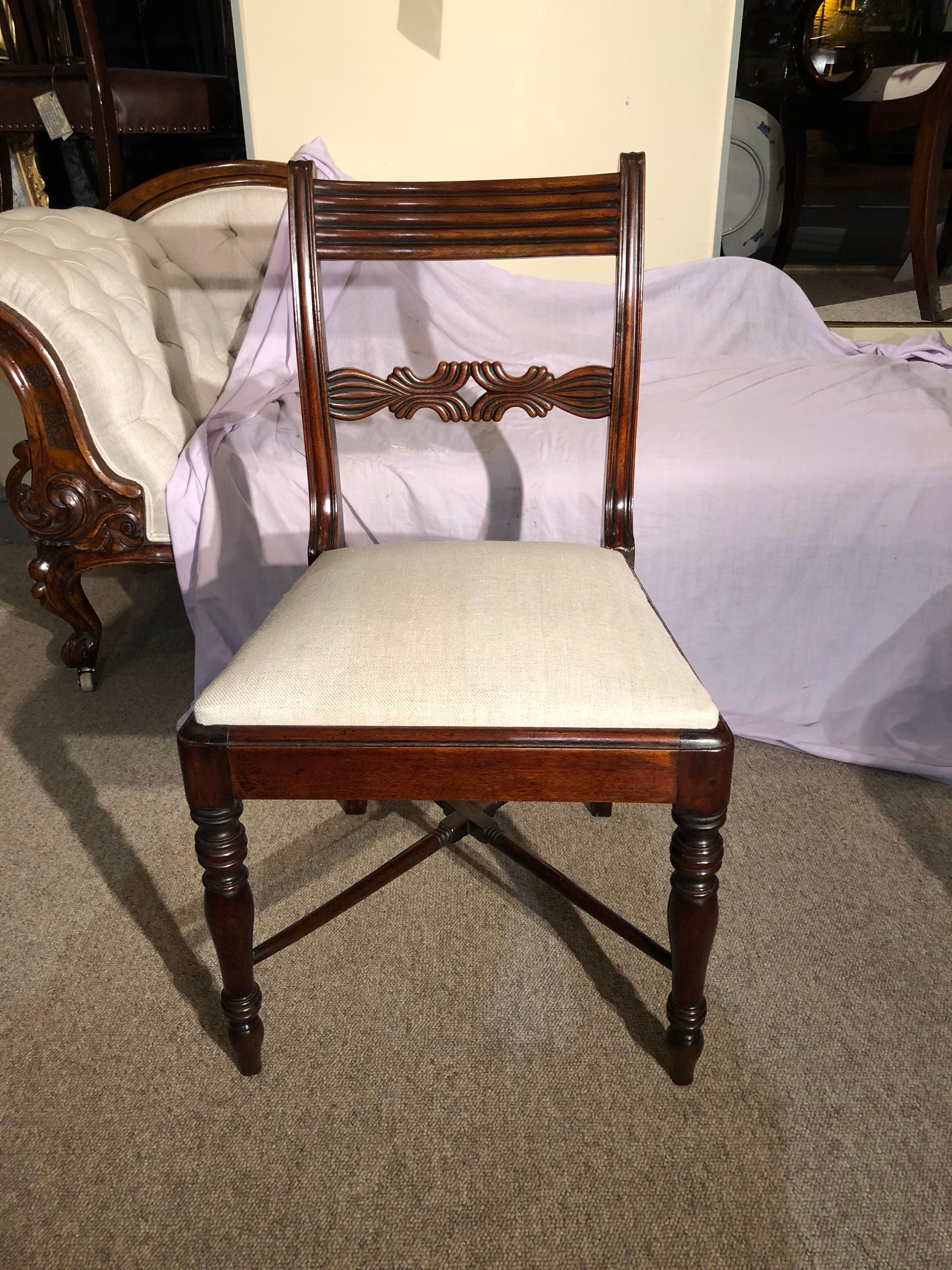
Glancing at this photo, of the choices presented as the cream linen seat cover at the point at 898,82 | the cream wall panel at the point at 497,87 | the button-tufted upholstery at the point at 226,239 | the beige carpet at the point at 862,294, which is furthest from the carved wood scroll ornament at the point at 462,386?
the cream linen seat cover at the point at 898,82

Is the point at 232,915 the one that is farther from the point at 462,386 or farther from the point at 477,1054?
the point at 462,386

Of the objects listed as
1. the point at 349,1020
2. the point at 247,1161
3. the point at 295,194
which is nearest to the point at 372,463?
the point at 295,194

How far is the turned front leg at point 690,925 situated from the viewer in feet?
2.80

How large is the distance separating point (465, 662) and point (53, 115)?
216cm

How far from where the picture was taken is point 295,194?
3.67ft

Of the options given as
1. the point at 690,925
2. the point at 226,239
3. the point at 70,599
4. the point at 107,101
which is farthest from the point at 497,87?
the point at 690,925

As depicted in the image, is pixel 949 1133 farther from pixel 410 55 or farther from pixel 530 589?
pixel 410 55

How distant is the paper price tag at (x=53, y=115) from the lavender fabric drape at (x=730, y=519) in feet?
3.37

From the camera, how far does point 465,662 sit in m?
Result: 0.85

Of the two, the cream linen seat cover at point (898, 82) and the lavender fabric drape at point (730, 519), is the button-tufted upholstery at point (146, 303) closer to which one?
the lavender fabric drape at point (730, 519)

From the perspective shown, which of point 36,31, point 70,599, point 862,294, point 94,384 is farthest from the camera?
point 36,31

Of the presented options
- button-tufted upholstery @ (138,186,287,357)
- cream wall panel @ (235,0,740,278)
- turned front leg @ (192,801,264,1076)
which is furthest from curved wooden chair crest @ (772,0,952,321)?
turned front leg @ (192,801,264,1076)

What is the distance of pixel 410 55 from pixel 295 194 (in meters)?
1.29

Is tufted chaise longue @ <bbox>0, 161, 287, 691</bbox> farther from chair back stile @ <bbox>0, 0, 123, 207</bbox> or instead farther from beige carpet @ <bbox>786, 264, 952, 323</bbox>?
beige carpet @ <bbox>786, 264, 952, 323</bbox>
